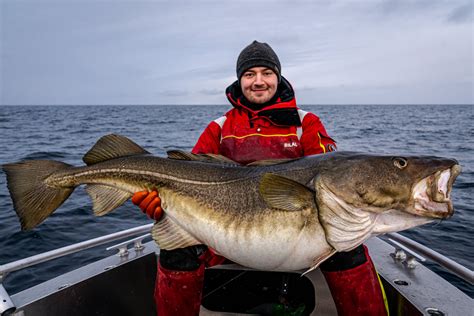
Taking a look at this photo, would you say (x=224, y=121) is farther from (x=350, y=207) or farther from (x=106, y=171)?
(x=350, y=207)

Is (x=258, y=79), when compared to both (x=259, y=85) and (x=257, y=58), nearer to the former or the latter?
(x=259, y=85)

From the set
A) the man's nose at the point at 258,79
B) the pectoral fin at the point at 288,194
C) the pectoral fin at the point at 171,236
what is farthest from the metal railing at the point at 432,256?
the man's nose at the point at 258,79

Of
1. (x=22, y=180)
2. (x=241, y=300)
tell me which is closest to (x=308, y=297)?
(x=241, y=300)

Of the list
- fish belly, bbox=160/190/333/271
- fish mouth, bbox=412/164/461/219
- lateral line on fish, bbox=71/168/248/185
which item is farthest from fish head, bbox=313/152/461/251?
lateral line on fish, bbox=71/168/248/185

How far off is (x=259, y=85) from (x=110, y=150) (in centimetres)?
181

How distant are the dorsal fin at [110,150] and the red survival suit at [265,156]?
0.79 metres

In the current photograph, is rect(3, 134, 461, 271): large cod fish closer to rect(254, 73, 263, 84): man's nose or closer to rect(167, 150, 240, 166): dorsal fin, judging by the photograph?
rect(167, 150, 240, 166): dorsal fin

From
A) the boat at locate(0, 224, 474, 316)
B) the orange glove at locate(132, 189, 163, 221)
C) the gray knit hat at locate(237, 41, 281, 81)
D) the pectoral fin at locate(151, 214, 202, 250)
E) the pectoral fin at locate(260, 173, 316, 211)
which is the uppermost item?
the gray knit hat at locate(237, 41, 281, 81)

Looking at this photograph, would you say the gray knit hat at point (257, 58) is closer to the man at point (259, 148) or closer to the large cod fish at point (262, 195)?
the man at point (259, 148)

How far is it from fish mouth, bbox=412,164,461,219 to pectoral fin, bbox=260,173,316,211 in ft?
2.22

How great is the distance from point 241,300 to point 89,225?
557cm

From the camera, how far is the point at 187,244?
9.86 ft

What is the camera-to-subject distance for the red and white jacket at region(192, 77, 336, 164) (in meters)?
3.84

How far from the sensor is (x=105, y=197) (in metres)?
3.29
